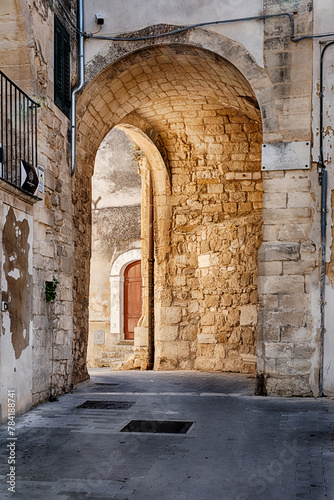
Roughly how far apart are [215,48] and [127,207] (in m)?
9.79

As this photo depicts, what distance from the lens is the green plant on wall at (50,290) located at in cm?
683

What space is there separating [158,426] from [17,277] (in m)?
1.89

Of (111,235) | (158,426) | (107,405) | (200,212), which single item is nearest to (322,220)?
(158,426)

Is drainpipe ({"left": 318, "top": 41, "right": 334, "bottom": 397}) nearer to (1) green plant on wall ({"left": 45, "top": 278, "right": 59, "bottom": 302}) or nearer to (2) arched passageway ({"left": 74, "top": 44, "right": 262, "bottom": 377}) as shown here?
(2) arched passageway ({"left": 74, "top": 44, "right": 262, "bottom": 377})

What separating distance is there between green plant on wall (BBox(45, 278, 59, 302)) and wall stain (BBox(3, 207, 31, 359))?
0.53 m

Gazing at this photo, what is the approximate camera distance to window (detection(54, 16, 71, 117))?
7248mm

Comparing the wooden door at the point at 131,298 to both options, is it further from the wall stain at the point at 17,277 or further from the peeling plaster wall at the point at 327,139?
the wall stain at the point at 17,277

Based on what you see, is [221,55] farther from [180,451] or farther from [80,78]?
[180,451]

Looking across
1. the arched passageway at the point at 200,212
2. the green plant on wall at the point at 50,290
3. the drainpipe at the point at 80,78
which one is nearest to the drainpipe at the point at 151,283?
the arched passageway at the point at 200,212

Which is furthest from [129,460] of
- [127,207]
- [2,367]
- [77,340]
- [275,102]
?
[127,207]

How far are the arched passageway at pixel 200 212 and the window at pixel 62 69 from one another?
1128mm

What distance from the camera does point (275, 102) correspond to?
7.13 m

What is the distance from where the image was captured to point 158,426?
5.47 metres

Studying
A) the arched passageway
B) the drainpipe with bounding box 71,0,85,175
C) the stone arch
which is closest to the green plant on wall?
the drainpipe with bounding box 71,0,85,175
